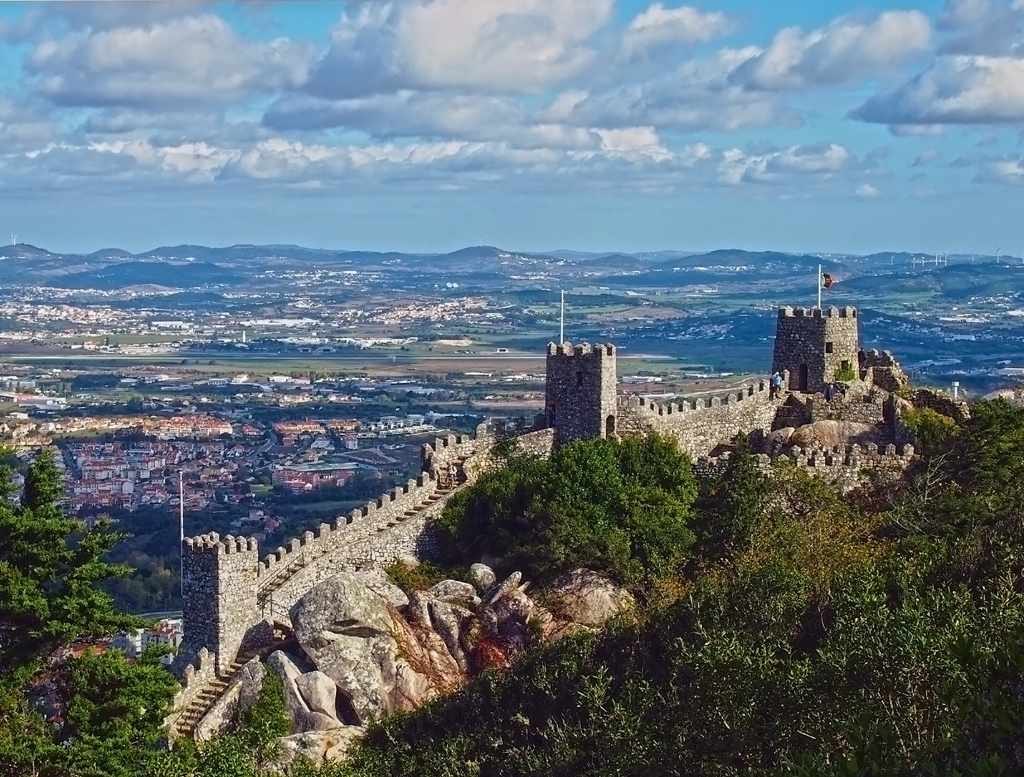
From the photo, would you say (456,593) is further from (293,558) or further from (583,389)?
(583,389)

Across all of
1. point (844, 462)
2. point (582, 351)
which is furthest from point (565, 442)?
point (844, 462)

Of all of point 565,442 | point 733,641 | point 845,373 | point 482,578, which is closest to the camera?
point 733,641

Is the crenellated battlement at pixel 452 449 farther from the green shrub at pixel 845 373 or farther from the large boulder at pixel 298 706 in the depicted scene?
the green shrub at pixel 845 373

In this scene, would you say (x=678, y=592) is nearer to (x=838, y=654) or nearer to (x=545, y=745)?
(x=545, y=745)

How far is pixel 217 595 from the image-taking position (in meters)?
29.1

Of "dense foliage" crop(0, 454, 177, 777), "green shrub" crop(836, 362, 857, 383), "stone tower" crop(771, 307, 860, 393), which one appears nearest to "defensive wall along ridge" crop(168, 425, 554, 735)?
"dense foliage" crop(0, 454, 177, 777)

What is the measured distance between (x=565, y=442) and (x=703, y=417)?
3.04 m

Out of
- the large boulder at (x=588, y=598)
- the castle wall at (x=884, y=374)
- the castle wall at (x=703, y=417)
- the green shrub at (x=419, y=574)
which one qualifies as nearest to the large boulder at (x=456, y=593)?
the green shrub at (x=419, y=574)

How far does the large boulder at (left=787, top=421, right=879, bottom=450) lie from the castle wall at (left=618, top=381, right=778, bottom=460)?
1.40m

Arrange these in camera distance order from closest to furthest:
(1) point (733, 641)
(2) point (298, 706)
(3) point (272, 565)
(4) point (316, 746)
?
1. (1) point (733, 641)
2. (4) point (316, 746)
3. (2) point (298, 706)
4. (3) point (272, 565)

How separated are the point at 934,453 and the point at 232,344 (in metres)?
140

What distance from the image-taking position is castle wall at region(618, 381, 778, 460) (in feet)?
106

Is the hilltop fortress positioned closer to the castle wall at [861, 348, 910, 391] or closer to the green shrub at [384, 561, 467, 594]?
the castle wall at [861, 348, 910, 391]

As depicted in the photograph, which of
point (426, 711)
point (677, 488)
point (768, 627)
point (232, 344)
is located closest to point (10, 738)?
point (426, 711)
